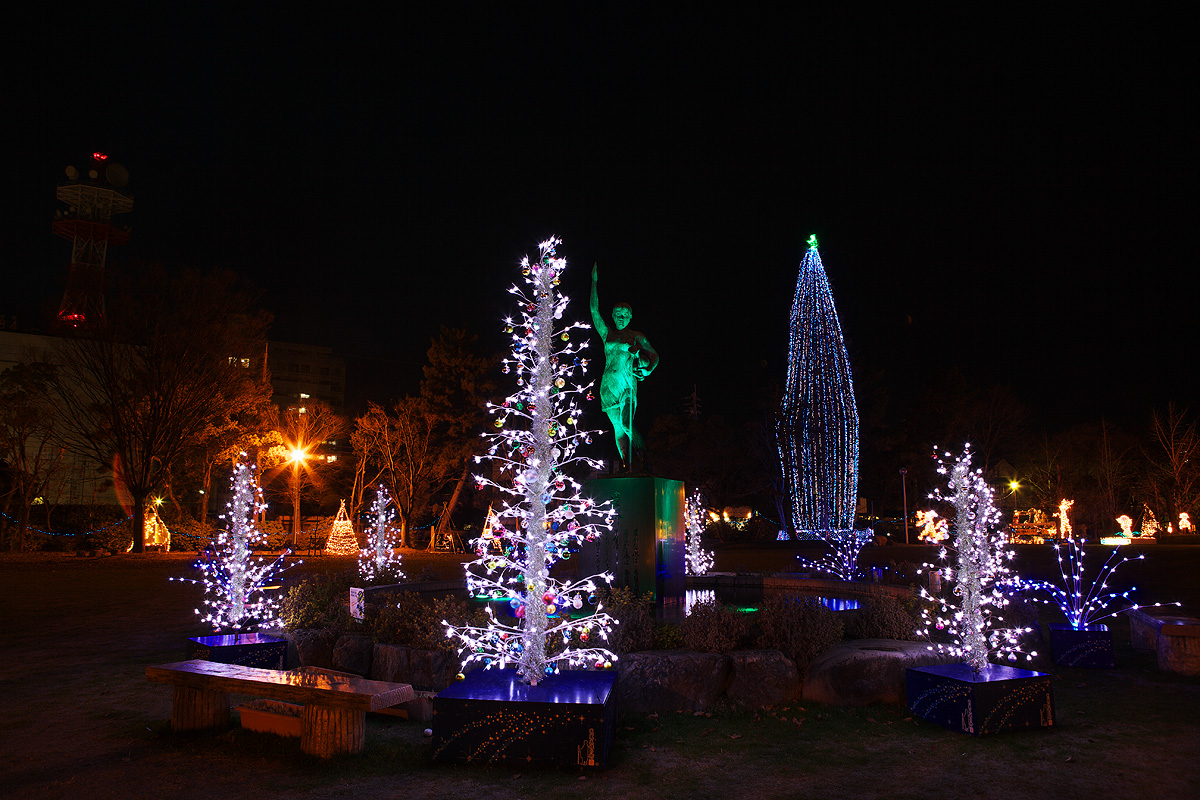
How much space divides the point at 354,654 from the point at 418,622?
2.54 feet

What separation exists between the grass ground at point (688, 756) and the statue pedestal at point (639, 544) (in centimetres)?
316

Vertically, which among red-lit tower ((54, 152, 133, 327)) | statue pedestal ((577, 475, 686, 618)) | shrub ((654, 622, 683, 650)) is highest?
red-lit tower ((54, 152, 133, 327))

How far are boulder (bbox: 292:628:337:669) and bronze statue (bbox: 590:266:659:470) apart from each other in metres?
4.65

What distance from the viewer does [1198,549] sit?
2198cm

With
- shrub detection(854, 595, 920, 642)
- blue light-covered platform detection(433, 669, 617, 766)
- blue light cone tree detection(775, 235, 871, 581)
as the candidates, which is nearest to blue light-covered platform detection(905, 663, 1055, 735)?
shrub detection(854, 595, 920, 642)

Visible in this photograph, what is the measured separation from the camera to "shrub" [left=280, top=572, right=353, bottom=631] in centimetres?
805

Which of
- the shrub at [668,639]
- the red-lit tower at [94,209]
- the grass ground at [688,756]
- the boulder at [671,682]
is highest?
the red-lit tower at [94,209]

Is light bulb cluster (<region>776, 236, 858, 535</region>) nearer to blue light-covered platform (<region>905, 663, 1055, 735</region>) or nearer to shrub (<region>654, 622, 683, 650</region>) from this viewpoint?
shrub (<region>654, 622, 683, 650</region>)

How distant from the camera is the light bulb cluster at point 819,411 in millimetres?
29328

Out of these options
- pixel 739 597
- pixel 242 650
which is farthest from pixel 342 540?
pixel 242 650

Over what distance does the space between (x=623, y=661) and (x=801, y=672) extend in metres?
1.70

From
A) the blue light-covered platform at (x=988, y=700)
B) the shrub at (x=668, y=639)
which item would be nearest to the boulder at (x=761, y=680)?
the shrub at (x=668, y=639)

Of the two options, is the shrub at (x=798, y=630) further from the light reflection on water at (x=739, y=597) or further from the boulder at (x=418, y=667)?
the light reflection on water at (x=739, y=597)

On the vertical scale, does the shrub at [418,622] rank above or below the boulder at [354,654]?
above
